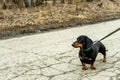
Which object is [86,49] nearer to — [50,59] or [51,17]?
[50,59]

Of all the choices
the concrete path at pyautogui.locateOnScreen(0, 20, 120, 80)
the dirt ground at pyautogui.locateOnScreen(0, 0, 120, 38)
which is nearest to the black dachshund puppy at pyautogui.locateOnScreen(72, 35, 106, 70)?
the concrete path at pyautogui.locateOnScreen(0, 20, 120, 80)

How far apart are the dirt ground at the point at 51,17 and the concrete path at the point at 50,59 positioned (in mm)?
1051

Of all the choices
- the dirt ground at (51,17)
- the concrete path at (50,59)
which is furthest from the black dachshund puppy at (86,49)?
the dirt ground at (51,17)

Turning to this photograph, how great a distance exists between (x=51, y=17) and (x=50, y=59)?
5.49 m

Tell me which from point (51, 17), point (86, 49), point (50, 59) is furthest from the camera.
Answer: point (51, 17)

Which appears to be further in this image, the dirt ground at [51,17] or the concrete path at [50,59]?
the dirt ground at [51,17]

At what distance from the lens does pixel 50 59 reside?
19.8 ft

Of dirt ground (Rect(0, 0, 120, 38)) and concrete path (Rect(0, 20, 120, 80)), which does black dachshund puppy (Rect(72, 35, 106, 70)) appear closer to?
concrete path (Rect(0, 20, 120, 80))

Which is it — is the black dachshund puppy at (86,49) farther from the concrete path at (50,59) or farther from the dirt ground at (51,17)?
the dirt ground at (51,17)

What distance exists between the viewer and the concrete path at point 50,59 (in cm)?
502

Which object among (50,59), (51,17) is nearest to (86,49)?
(50,59)

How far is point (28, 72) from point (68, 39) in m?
3.07

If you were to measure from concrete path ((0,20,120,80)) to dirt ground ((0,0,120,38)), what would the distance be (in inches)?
41.4

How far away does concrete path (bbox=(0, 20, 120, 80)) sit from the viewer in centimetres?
502
